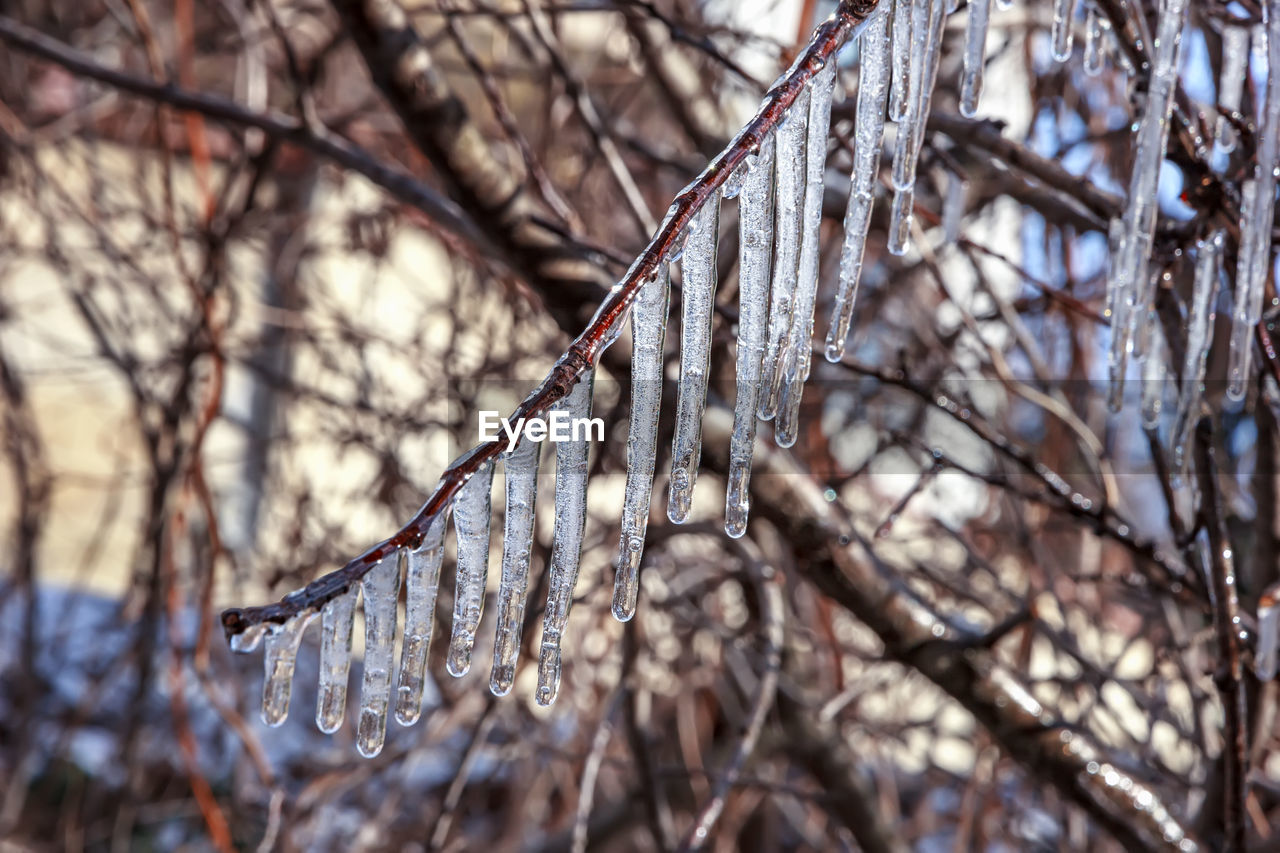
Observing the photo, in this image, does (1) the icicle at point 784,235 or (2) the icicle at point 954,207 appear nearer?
(1) the icicle at point 784,235

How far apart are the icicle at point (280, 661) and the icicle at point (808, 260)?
33 cm

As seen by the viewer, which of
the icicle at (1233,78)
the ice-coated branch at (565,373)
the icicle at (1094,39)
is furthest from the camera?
the icicle at (1233,78)

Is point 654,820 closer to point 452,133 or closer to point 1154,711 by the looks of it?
point 1154,711

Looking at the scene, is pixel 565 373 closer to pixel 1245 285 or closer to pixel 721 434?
pixel 1245 285

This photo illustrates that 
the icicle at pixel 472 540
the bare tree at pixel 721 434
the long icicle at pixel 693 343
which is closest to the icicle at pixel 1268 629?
the bare tree at pixel 721 434

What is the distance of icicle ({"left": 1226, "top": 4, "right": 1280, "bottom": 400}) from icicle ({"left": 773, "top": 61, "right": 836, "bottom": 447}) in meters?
0.41

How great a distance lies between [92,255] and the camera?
14.9ft

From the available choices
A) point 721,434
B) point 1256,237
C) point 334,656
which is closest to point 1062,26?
point 1256,237

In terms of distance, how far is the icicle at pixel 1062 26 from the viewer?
0.89m

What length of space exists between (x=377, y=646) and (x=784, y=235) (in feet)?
1.21

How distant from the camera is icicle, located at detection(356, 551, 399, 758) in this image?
26.2 inches

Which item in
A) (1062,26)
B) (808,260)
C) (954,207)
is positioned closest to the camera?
(808,260)

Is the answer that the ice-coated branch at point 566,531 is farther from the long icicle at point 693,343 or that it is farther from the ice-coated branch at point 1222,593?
Answer: the ice-coated branch at point 1222,593

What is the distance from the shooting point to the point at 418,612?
697 mm
